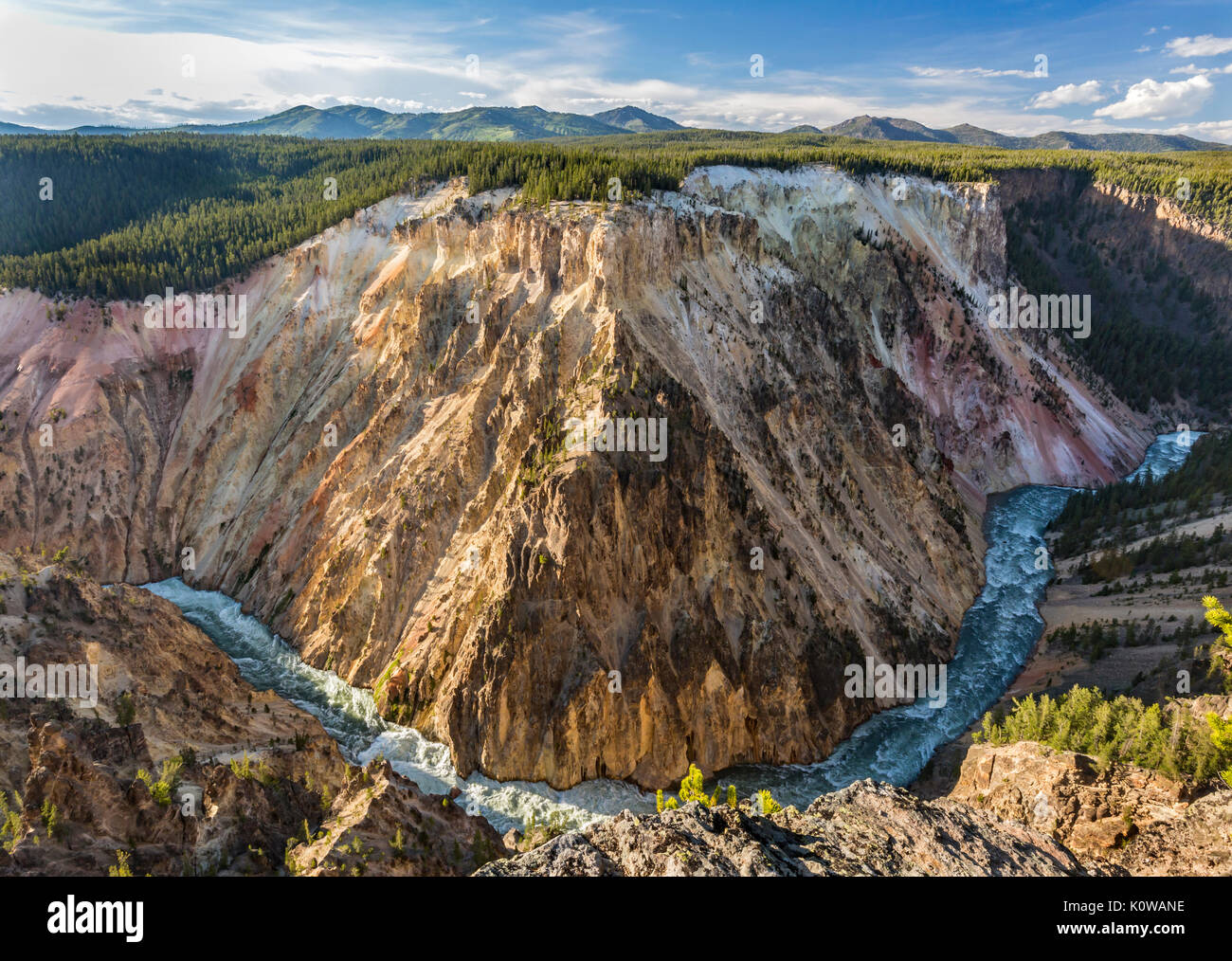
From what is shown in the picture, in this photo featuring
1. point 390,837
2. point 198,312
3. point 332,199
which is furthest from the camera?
point 332,199

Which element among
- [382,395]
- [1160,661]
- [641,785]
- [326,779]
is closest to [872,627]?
[1160,661]

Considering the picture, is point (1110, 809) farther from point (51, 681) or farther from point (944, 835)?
point (51, 681)

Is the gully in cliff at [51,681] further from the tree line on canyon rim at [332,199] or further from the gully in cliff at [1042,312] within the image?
the gully in cliff at [1042,312]

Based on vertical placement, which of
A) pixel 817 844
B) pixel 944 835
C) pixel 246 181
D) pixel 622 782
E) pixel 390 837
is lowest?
pixel 622 782

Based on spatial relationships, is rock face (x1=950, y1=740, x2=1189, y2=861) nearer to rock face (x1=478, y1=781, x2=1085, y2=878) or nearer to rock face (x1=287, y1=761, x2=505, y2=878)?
rock face (x1=478, y1=781, x2=1085, y2=878)

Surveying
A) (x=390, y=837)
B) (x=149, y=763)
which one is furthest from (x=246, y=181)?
(x=390, y=837)

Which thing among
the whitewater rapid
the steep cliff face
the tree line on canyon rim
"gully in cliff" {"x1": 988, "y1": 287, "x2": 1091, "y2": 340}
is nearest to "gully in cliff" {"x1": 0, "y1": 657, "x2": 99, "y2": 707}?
the whitewater rapid
